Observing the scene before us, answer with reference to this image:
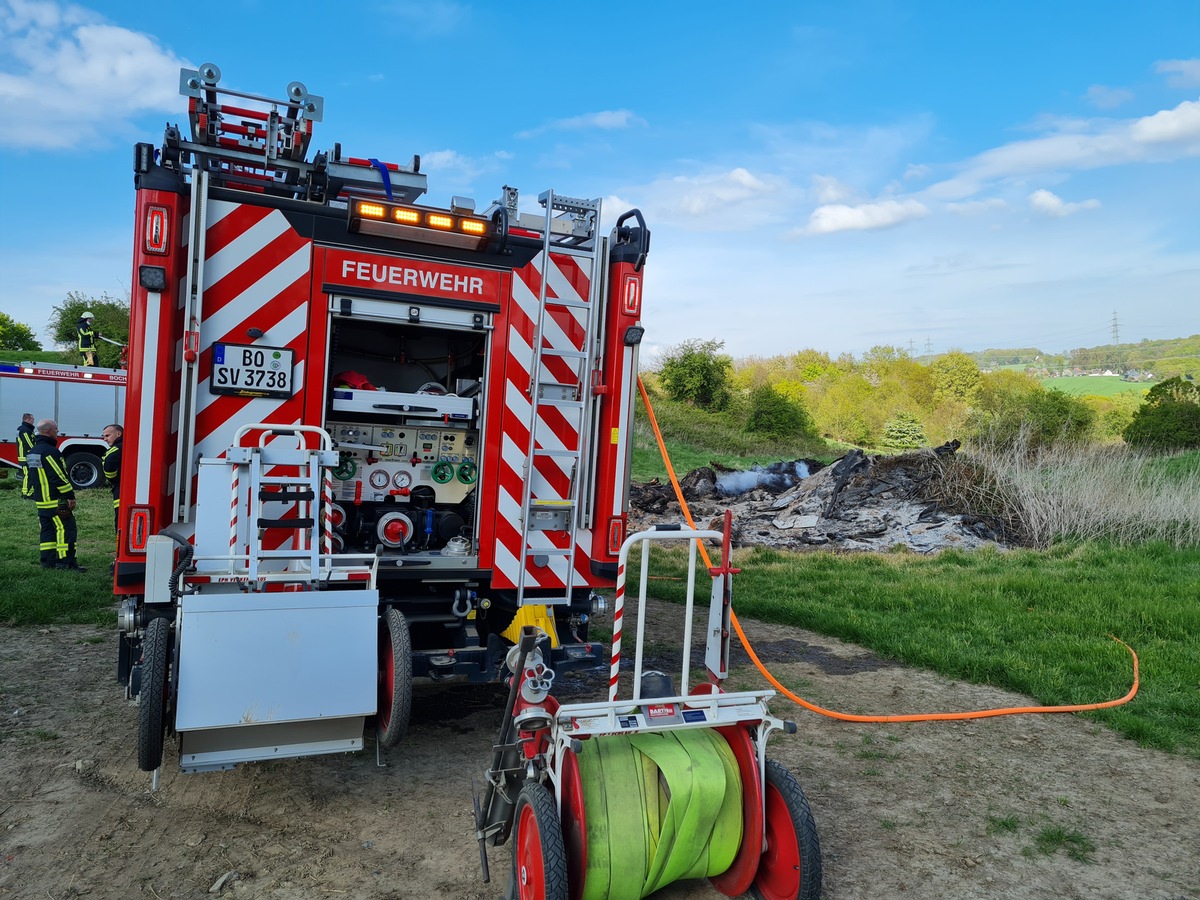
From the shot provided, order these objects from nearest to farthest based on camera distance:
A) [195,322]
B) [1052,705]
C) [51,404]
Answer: [195,322] < [1052,705] < [51,404]

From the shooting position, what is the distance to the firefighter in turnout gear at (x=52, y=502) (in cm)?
945

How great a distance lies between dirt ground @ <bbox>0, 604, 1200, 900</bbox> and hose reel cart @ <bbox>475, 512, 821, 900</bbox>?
0.40 meters

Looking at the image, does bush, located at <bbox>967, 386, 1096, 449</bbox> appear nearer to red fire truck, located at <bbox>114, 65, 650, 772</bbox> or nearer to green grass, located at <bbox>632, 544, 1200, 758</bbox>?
green grass, located at <bbox>632, 544, 1200, 758</bbox>

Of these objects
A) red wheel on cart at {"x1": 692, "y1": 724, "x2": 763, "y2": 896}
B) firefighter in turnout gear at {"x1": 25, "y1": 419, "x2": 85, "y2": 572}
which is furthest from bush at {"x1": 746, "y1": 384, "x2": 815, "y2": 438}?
red wheel on cart at {"x1": 692, "y1": 724, "x2": 763, "y2": 896}

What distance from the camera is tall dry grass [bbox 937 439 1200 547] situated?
11.6m

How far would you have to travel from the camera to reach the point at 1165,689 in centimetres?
600

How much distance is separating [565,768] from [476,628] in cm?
259

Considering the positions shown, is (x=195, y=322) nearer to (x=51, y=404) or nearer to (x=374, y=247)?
(x=374, y=247)

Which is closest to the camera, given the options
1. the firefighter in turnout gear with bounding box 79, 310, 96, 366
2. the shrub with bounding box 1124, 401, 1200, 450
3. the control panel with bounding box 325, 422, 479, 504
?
the control panel with bounding box 325, 422, 479, 504

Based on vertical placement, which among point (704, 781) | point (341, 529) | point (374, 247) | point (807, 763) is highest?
point (374, 247)

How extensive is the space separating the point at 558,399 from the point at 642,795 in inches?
112

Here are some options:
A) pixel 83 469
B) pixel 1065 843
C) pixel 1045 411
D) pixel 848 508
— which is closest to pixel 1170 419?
pixel 1045 411

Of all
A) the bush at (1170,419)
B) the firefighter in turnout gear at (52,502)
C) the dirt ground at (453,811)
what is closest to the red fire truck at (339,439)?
the dirt ground at (453,811)

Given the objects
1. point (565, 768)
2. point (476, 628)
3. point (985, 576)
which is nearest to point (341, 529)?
point (476, 628)
